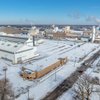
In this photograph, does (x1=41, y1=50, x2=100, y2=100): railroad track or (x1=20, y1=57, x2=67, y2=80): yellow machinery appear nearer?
(x1=41, y1=50, x2=100, y2=100): railroad track

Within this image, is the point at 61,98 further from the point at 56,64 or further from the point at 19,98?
the point at 56,64

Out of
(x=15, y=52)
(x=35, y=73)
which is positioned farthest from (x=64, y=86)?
(x=15, y=52)

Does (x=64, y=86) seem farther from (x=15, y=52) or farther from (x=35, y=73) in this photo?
(x=15, y=52)

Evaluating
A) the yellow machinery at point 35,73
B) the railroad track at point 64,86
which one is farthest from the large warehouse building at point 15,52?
the railroad track at point 64,86

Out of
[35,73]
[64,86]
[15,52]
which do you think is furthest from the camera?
[15,52]

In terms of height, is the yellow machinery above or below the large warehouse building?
below

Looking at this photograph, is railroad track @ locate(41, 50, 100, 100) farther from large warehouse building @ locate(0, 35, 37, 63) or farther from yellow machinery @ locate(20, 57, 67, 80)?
large warehouse building @ locate(0, 35, 37, 63)

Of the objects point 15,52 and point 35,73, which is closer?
point 35,73

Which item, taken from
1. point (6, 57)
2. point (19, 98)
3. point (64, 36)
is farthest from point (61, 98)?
point (64, 36)

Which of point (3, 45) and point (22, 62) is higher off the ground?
point (3, 45)

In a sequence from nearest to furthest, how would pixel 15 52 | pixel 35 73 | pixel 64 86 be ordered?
1. pixel 64 86
2. pixel 35 73
3. pixel 15 52

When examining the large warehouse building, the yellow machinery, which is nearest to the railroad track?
the yellow machinery
